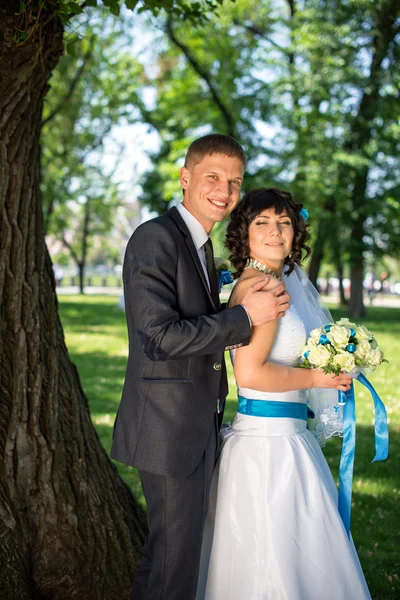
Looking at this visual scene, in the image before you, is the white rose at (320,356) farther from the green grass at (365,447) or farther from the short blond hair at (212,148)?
the green grass at (365,447)

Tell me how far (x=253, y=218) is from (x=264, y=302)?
573 mm

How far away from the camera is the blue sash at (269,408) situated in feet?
11.9

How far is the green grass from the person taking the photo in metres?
5.38

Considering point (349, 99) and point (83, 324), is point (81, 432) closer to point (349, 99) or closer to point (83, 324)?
point (83, 324)

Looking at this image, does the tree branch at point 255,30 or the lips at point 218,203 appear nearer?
the lips at point 218,203

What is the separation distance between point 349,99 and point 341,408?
23491 millimetres

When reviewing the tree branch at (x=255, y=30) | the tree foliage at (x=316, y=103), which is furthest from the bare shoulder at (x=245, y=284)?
the tree branch at (x=255, y=30)

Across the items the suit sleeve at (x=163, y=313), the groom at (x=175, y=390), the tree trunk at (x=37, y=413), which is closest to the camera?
the suit sleeve at (x=163, y=313)

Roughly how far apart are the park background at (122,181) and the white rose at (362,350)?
1659mm

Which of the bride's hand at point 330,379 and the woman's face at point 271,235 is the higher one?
the woman's face at point 271,235

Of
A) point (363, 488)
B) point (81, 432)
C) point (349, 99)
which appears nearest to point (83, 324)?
point (349, 99)

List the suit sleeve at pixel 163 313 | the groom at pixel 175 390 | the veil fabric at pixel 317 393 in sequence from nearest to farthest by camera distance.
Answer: the suit sleeve at pixel 163 313 → the groom at pixel 175 390 → the veil fabric at pixel 317 393

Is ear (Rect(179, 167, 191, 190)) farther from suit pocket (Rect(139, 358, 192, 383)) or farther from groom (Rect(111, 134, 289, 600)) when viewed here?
suit pocket (Rect(139, 358, 192, 383))

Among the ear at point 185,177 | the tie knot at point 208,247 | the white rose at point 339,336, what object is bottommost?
the white rose at point 339,336
